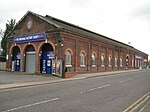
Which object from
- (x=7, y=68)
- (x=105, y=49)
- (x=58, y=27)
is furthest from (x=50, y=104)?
(x=105, y=49)

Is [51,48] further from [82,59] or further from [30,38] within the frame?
[82,59]

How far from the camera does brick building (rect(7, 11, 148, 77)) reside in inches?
Result: 1254

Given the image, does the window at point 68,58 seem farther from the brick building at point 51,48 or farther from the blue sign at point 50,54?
the blue sign at point 50,54

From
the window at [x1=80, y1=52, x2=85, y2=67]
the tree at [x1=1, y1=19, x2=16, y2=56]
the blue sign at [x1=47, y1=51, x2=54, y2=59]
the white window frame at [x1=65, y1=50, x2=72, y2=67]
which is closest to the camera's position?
the white window frame at [x1=65, y1=50, x2=72, y2=67]

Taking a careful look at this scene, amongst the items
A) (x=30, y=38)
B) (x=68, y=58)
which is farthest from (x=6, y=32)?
(x=68, y=58)

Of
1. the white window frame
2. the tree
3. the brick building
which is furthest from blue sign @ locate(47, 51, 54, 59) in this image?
the tree

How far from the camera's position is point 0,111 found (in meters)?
8.62

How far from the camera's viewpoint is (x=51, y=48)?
111 ft

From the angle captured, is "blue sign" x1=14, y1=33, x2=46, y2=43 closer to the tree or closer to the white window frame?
the white window frame

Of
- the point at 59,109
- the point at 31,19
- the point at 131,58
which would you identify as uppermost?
the point at 31,19

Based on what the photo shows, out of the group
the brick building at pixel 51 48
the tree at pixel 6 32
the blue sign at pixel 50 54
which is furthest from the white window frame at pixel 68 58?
the tree at pixel 6 32

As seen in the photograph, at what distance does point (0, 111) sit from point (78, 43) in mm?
27460

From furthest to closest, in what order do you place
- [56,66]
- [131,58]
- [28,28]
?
[131,58] → [28,28] → [56,66]

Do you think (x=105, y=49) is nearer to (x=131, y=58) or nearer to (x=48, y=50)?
(x=48, y=50)
